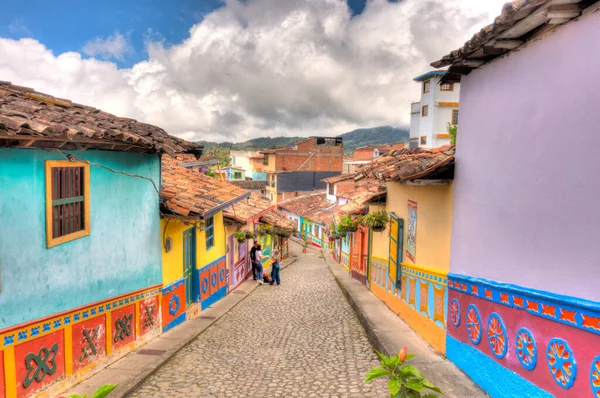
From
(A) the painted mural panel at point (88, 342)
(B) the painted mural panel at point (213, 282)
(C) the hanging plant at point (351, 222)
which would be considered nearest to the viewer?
(A) the painted mural panel at point (88, 342)

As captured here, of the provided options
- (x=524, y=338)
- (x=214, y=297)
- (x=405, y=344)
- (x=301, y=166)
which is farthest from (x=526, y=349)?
(x=301, y=166)

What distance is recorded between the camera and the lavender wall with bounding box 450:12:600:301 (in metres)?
3.93

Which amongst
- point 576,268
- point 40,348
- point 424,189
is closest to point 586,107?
point 576,268

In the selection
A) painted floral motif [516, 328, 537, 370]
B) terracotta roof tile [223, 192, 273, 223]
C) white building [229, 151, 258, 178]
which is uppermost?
white building [229, 151, 258, 178]

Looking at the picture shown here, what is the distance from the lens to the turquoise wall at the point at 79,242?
15.9 feet

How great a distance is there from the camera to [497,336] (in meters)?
5.29

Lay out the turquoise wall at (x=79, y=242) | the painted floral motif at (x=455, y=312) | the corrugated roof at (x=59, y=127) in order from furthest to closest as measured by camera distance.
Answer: the painted floral motif at (x=455, y=312) < the turquoise wall at (x=79, y=242) < the corrugated roof at (x=59, y=127)

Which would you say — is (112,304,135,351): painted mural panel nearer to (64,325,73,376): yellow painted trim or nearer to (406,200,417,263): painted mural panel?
(64,325,73,376): yellow painted trim

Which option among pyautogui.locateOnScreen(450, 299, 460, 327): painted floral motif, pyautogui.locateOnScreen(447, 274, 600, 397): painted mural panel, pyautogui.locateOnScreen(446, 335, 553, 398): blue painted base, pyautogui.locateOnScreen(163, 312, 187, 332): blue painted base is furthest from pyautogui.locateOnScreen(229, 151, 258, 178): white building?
pyautogui.locateOnScreen(447, 274, 600, 397): painted mural panel

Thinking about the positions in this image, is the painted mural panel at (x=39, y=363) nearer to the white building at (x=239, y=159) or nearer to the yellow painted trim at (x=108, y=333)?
the yellow painted trim at (x=108, y=333)

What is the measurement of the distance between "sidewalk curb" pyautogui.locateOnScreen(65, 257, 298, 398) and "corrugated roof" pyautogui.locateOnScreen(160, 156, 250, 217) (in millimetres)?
2391

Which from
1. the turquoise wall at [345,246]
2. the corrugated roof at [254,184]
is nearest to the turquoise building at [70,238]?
the turquoise wall at [345,246]

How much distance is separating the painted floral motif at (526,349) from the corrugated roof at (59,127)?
534cm

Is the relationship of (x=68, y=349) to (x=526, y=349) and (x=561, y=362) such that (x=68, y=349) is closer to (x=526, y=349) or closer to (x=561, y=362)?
(x=526, y=349)
